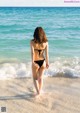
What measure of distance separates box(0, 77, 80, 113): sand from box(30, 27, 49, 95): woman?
0.18 meters

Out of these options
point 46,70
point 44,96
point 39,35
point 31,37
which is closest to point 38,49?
point 39,35

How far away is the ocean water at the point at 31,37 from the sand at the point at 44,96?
299 mm

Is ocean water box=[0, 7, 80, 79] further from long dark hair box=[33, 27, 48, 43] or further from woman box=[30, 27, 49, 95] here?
long dark hair box=[33, 27, 48, 43]

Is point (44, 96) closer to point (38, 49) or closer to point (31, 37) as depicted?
point (38, 49)

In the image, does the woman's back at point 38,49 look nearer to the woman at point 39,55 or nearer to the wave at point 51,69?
the woman at point 39,55

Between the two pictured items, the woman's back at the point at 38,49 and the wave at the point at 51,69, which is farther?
the wave at the point at 51,69

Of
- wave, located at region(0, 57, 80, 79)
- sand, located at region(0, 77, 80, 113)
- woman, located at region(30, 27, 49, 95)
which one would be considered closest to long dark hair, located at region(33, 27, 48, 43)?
woman, located at region(30, 27, 49, 95)

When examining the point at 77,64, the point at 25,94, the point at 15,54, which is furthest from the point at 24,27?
the point at 25,94

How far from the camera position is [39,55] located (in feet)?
11.4

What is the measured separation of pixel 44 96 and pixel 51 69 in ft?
3.50

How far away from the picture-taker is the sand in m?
3.24

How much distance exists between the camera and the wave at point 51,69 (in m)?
4.41

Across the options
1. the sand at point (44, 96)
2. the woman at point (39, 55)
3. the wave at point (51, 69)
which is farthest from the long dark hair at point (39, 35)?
the wave at point (51, 69)

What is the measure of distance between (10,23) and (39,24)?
23.7 inches
